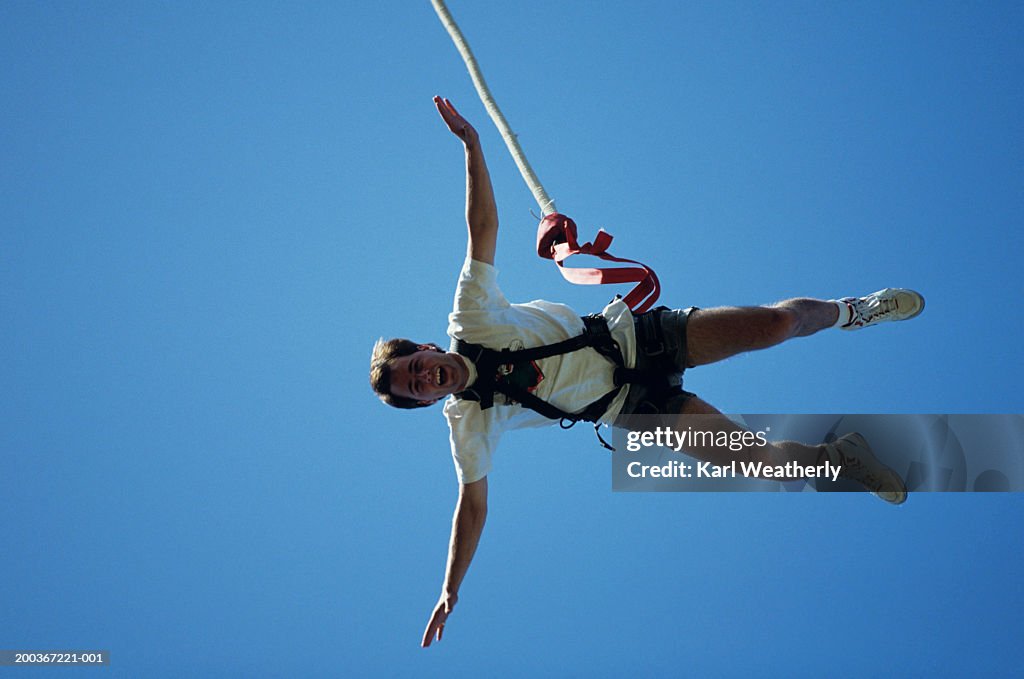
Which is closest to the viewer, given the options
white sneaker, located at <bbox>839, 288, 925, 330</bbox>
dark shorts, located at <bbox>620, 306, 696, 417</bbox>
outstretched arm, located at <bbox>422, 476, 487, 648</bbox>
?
dark shorts, located at <bbox>620, 306, 696, 417</bbox>

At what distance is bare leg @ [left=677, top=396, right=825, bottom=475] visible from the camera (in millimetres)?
4781

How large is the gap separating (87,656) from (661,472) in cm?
558

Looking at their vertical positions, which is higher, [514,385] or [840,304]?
[840,304]

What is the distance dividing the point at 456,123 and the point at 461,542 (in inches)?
101

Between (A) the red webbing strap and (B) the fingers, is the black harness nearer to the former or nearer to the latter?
(A) the red webbing strap

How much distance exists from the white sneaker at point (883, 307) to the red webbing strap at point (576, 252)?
147cm

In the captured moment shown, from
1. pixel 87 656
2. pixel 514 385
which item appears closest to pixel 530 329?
pixel 514 385

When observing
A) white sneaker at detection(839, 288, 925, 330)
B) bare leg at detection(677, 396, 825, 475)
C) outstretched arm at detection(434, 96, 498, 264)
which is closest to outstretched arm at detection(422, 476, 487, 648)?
bare leg at detection(677, 396, 825, 475)

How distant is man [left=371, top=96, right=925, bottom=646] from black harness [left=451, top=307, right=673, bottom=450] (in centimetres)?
1

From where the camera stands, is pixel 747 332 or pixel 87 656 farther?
pixel 87 656

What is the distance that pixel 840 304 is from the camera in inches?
204

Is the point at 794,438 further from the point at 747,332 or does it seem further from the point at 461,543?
the point at 461,543

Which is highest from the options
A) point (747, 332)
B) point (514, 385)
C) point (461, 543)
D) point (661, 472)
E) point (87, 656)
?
point (747, 332)

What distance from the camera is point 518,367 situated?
4.62 m
